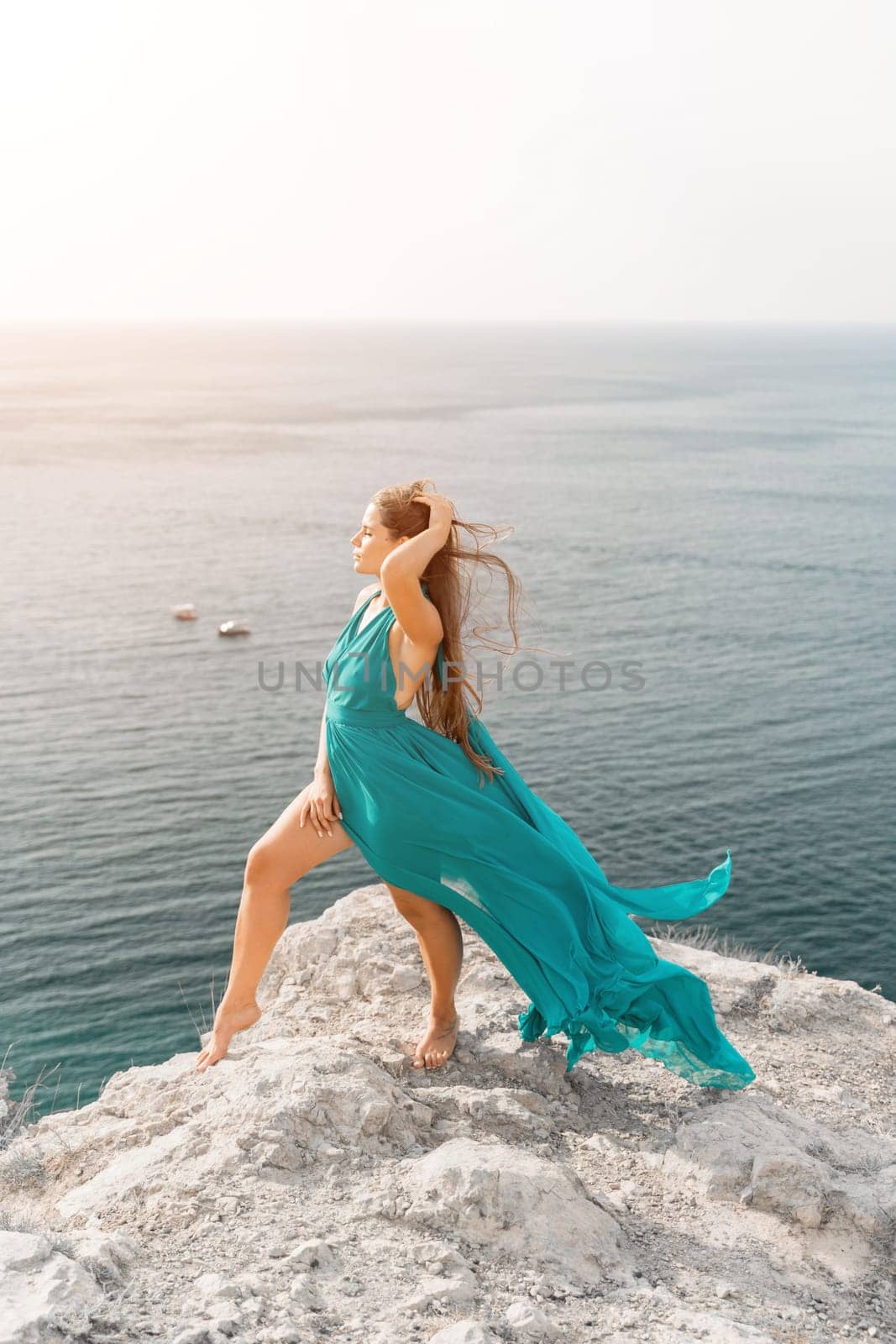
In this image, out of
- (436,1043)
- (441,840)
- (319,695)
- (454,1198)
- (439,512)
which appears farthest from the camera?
(319,695)

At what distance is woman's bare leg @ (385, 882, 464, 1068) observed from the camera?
6.05m

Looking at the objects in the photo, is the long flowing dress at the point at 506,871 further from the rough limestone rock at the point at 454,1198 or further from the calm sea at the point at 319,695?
the calm sea at the point at 319,695

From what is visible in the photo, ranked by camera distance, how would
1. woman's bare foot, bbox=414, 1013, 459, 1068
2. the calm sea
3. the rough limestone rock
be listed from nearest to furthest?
the rough limestone rock → woman's bare foot, bbox=414, 1013, 459, 1068 → the calm sea

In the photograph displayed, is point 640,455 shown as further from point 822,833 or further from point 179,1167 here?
point 179,1167

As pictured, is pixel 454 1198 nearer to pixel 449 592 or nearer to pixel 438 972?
pixel 438 972

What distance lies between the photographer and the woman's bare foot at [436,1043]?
604 centimetres

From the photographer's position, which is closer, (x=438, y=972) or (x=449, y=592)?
(x=449, y=592)

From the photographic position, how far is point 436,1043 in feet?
20.1

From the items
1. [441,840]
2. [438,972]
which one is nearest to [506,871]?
[441,840]

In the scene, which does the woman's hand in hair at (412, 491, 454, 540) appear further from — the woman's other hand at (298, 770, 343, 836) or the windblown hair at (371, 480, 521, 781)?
the woman's other hand at (298, 770, 343, 836)

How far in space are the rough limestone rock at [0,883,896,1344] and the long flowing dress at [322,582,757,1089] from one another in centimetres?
39

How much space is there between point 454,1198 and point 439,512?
2920 millimetres

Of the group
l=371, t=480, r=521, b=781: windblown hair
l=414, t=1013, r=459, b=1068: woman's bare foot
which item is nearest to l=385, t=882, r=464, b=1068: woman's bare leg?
l=414, t=1013, r=459, b=1068: woman's bare foot

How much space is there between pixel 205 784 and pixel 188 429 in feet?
237
